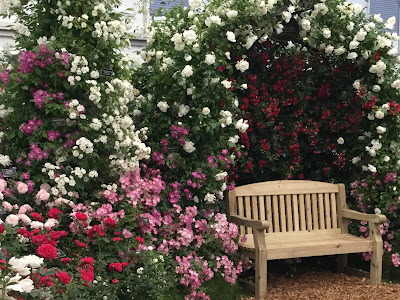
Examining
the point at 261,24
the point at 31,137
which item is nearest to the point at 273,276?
the point at 261,24

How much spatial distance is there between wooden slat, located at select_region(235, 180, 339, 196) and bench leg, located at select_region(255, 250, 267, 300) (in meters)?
0.74

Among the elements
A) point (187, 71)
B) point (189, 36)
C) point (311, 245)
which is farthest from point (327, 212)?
point (189, 36)

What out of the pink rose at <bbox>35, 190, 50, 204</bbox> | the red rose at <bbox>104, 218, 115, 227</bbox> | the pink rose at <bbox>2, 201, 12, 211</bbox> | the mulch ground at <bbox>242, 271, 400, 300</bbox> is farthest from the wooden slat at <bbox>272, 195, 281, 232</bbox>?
the pink rose at <bbox>2, 201, 12, 211</bbox>

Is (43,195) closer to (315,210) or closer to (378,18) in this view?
(315,210)

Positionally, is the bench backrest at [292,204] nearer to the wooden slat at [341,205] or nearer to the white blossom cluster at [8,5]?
the wooden slat at [341,205]

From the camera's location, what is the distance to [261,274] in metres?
4.67

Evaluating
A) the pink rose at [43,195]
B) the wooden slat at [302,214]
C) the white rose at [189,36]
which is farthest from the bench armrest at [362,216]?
the pink rose at [43,195]

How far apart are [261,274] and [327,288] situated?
0.90 metres

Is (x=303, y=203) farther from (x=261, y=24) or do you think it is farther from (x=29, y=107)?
(x=29, y=107)

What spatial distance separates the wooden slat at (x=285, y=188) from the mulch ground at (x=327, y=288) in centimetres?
87

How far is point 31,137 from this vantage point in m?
3.87

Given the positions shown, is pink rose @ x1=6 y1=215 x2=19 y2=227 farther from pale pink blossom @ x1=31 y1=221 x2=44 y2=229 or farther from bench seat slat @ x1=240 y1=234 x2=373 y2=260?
bench seat slat @ x1=240 y1=234 x2=373 y2=260

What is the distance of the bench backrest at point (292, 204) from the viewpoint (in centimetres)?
524

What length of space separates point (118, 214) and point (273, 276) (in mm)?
2381
